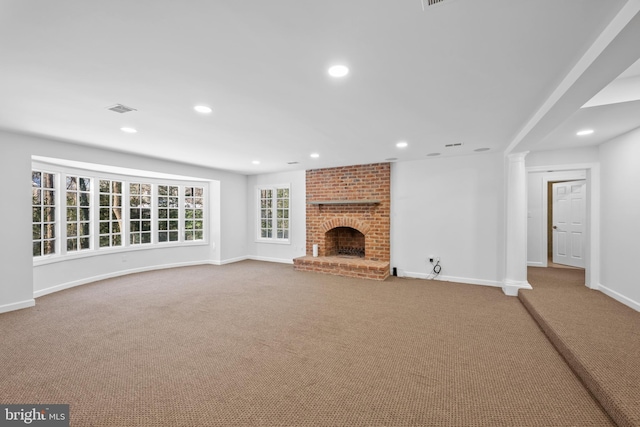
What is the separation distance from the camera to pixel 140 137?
388 centimetres

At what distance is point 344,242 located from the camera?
263 inches

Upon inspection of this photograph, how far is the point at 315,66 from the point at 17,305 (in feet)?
16.4

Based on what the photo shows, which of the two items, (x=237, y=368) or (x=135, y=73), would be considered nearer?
(x=135, y=73)

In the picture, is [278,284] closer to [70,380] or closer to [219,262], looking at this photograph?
[219,262]

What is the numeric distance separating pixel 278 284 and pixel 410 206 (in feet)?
9.97

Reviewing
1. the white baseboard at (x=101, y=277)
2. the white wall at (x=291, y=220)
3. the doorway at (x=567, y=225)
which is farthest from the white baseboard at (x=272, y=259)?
the doorway at (x=567, y=225)

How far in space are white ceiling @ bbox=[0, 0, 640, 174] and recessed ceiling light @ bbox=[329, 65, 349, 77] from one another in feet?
0.22

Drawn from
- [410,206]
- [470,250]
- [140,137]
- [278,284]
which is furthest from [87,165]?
[470,250]

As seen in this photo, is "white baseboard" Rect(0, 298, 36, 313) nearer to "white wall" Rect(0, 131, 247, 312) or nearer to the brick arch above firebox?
"white wall" Rect(0, 131, 247, 312)

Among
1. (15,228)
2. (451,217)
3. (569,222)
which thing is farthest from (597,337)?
(15,228)

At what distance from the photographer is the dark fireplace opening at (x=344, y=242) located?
6.50 meters

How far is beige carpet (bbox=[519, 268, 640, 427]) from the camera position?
1854 millimetres

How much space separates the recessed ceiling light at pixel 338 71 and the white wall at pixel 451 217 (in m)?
3.88

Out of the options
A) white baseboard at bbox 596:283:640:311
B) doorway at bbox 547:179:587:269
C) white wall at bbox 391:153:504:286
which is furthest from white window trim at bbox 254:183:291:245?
doorway at bbox 547:179:587:269
